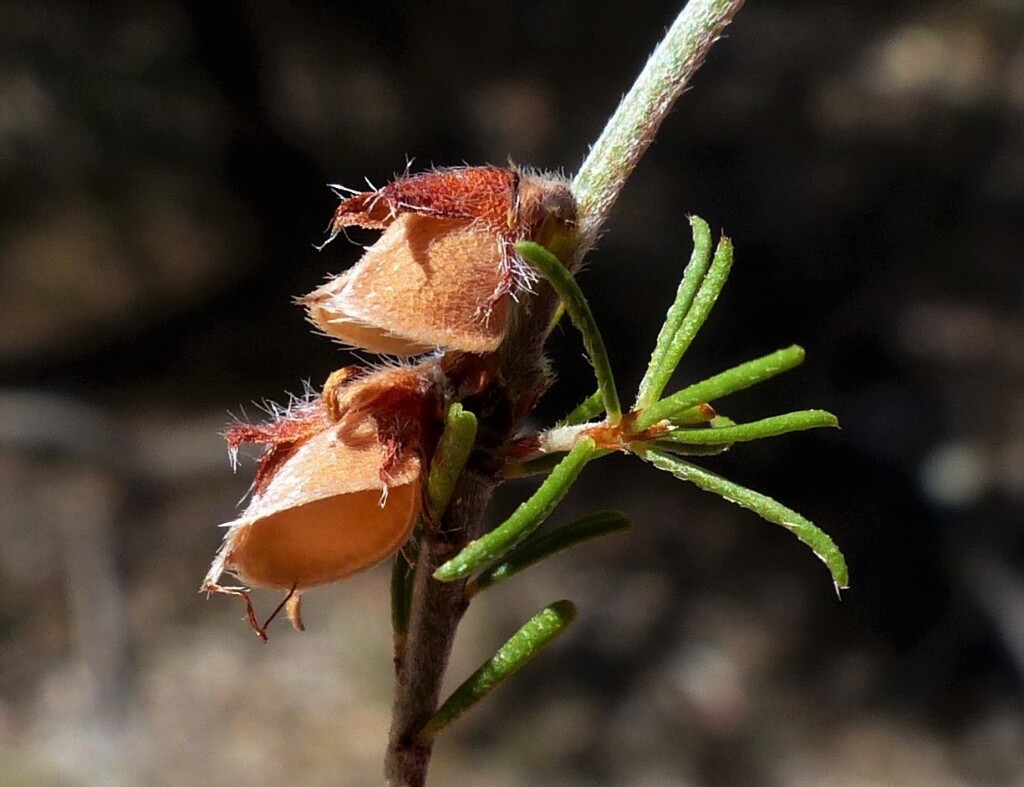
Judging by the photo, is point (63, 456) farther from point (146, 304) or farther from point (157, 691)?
point (157, 691)

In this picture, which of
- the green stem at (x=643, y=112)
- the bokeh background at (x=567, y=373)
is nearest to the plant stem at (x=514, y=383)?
the green stem at (x=643, y=112)

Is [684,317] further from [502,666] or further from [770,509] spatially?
[502,666]

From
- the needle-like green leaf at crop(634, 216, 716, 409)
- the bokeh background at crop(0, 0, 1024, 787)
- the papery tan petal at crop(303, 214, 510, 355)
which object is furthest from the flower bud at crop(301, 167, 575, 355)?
the bokeh background at crop(0, 0, 1024, 787)

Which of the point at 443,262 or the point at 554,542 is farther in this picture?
the point at 554,542

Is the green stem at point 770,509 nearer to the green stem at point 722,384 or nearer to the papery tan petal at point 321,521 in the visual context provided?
the green stem at point 722,384

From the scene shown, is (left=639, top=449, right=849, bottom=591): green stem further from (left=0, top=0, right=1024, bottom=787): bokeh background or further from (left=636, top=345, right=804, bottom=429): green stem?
(left=0, top=0, right=1024, bottom=787): bokeh background

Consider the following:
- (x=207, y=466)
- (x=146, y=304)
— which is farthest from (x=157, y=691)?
(x=146, y=304)

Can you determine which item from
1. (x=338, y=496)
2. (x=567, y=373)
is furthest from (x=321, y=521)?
(x=567, y=373)

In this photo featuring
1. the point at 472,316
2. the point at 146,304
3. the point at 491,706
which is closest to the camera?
the point at 472,316
